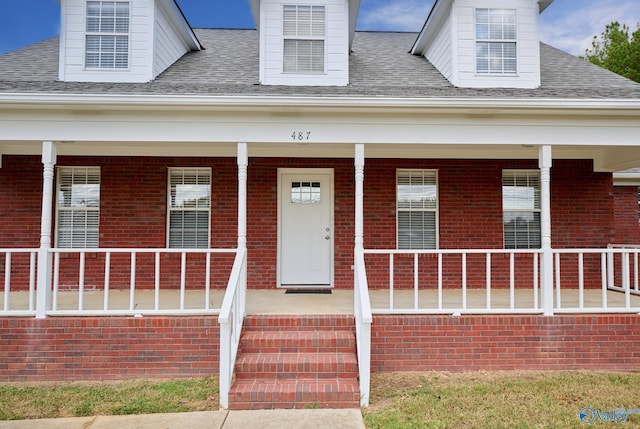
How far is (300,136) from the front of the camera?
586cm

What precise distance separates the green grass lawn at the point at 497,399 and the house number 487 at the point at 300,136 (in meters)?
3.36

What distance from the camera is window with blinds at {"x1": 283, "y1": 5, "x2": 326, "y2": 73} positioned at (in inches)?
275

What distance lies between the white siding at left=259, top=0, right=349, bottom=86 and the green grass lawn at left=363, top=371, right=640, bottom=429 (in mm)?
4758

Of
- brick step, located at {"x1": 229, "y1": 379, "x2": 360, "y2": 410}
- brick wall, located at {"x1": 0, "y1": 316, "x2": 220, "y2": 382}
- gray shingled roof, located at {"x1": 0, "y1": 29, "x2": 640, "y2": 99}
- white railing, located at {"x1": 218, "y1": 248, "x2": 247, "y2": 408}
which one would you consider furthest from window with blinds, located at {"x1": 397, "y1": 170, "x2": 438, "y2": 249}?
brick wall, located at {"x1": 0, "y1": 316, "x2": 220, "y2": 382}

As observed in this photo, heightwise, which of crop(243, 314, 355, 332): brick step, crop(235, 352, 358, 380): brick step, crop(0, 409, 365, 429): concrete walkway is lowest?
crop(0, 409, 365, 429): concrete walkway

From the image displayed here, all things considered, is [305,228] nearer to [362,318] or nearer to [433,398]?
[362,318]

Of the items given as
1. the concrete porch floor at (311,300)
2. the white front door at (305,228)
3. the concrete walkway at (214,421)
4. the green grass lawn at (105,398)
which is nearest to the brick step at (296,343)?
the concrete porch floor at (311,300)

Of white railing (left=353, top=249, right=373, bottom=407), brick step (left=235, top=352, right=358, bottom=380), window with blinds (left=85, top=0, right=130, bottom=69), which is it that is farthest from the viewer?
window with blinds (left=85, top=0, right=130, bottom=69)

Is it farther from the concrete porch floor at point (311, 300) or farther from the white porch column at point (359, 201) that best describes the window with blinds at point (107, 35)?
the white porch column at point (359, 201)

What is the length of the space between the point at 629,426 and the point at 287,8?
735 centimetres

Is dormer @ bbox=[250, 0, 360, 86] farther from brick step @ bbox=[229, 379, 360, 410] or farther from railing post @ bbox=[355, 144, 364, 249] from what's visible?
brick step @ bbox=[229, 379, 360, 410]

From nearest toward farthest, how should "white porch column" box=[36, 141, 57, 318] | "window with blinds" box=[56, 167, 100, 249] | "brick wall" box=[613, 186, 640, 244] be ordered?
"white porch column" box=[36, 141, 57, 318]
"window with blinds" box=[56, 167, 100, 249]
"brick wall" box=[613, 186, 640, 244]

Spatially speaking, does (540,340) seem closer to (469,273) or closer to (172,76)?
(469,273)

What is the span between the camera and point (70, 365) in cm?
519
